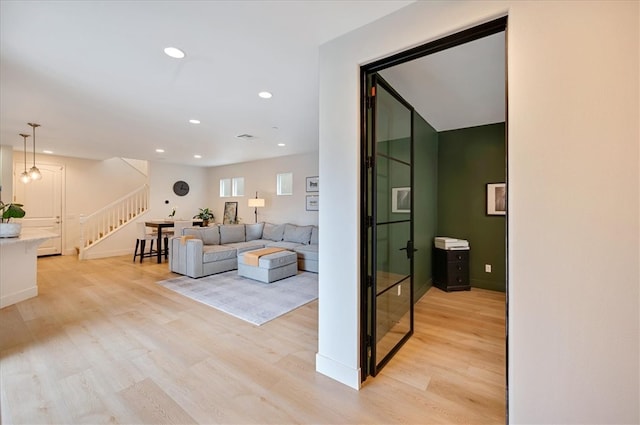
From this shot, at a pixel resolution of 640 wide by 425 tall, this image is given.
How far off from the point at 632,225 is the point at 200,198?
9616mm

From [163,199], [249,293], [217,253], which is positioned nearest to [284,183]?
[217,253]

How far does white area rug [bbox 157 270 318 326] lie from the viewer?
341 cm

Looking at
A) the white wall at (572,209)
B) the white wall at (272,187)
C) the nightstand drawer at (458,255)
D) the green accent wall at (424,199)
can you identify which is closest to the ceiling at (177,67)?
the green accent wall at (424,199)

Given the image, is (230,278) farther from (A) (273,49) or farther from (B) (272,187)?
(A) (273,49)

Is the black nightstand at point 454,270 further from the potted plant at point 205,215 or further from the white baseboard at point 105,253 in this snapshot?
the white baseboard at point 105,253

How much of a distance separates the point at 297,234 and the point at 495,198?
4.03 meters

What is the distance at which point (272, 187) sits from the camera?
7590 millimetres

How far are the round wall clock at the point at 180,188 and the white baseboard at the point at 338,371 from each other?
7.88 metres

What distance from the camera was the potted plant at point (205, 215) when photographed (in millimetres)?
8084

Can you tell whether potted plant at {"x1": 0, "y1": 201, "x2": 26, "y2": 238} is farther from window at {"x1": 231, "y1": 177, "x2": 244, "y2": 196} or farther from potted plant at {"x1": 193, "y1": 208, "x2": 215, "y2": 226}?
window at {"x1": 231, "y1": 177, "x2": 244, "y2": 196}

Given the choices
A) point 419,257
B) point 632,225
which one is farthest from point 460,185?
point 632,225

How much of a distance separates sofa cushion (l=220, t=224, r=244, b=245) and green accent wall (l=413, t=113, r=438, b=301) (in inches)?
169

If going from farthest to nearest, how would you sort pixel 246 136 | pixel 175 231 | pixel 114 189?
pixel 114 189 → pixel 175 231 → pixel 246 136

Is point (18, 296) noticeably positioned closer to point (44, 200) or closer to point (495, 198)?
point (44, 200)
